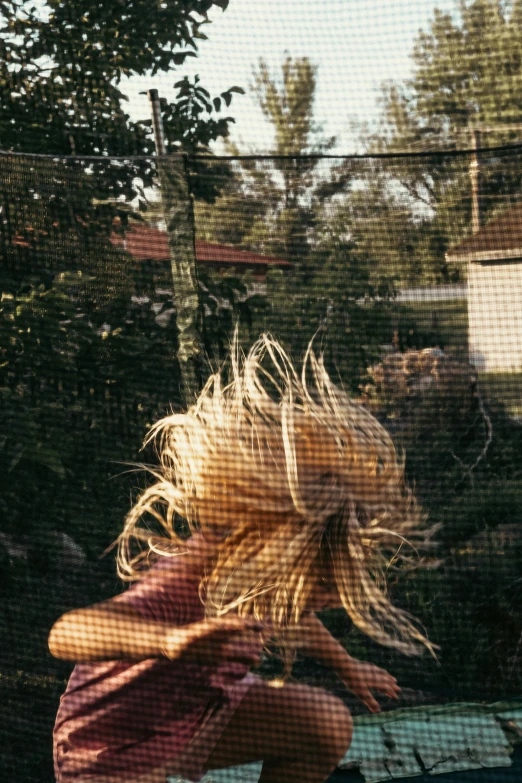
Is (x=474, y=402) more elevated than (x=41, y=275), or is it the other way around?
(x=41, y=275)

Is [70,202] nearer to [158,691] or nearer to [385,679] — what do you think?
[158,691]

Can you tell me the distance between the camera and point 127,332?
2250mm

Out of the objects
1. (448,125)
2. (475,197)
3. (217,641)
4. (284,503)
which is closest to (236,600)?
(217,641)

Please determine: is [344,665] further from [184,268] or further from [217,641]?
[184,268]

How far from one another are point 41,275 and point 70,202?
0.65 ft

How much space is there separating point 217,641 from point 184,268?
1.02 metres

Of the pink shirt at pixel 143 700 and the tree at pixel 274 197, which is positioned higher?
the tree at pixel 274 197

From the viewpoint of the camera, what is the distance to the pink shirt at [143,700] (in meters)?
1.52

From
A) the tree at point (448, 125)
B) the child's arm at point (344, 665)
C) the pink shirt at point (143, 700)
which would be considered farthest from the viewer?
the tree at point (448, 125)

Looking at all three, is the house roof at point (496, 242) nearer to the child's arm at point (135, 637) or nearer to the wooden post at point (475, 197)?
the wooden post at point (475, 197)

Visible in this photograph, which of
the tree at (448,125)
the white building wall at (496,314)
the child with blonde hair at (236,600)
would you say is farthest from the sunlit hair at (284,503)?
the white building wall at (496,314)

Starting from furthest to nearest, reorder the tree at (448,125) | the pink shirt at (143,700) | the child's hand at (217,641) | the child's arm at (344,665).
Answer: the tree at (448,125) → the child's arm at (344,665) → the pink shirt at (143,700) → the child's hand at (217,641)

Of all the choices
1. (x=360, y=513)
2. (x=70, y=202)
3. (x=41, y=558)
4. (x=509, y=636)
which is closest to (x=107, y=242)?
(x=70, y=202)

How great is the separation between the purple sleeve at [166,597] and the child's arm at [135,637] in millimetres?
22
